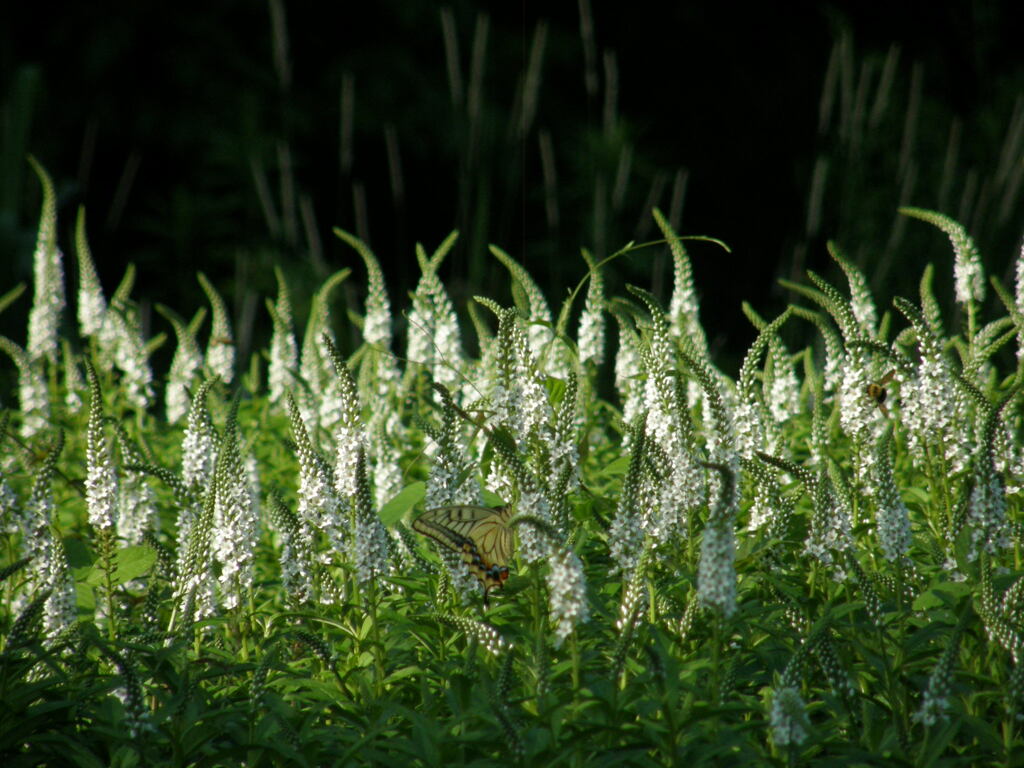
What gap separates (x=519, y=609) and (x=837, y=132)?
24.9 ft

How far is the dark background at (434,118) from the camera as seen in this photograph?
44.6ft

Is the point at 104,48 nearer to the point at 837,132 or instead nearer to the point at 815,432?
the point at 837,132

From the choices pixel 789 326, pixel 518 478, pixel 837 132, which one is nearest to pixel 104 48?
pixel 837 132

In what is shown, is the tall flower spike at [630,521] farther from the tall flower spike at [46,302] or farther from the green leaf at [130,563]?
the tall flower spike at [46,302]

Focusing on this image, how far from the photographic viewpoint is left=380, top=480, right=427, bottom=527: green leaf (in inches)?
138

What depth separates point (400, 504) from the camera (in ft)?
11.7

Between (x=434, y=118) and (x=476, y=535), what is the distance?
11.9m

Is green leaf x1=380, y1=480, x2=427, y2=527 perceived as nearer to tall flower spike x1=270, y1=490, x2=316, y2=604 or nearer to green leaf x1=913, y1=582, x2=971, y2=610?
tall flower spike x1=270, y1=490, x2=316, y2=604

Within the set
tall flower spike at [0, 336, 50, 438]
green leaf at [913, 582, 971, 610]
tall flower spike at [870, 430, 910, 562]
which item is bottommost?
green leaf at [913, 582, 971, 610]

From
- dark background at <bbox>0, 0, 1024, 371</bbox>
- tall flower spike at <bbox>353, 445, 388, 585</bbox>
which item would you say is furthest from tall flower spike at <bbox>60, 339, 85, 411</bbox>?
dark background at <bbox>0, 0, 1024, 371</bbox>

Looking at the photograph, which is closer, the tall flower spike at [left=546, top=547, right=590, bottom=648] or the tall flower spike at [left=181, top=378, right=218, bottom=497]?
the tall flower spike at [left=546, top=547, right=590, bottom=648]

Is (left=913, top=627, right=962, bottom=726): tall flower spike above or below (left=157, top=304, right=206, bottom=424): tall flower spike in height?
below

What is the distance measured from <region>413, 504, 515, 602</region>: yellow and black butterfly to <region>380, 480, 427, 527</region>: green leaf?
0.35m

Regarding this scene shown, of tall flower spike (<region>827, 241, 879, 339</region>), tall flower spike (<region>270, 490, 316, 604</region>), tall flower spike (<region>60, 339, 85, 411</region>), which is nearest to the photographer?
tall flower spike (<region>270, 490, 316, 604</region>)
